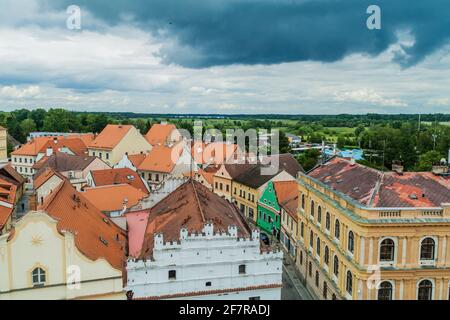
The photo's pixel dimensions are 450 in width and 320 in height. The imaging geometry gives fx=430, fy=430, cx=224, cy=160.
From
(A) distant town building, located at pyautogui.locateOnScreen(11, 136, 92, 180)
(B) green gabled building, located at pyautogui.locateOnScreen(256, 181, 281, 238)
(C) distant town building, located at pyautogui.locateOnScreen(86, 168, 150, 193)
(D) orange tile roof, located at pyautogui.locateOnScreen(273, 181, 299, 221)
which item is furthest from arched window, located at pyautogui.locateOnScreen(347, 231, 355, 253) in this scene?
(A) distant town building, located at pyautogui.locateOnScreen(11, 136, 92, 180)

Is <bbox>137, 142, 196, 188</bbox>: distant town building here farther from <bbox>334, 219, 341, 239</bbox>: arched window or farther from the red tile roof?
the red tile roof

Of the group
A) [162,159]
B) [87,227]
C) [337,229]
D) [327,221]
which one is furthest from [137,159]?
[337,229]

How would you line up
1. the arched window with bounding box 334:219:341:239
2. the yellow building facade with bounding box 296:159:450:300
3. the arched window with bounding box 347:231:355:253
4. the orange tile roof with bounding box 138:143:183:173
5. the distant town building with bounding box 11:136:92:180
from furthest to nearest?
the distant town building with bounding box 11:136:92:180, the orange tile roof with bounding box 138:143:183:173, the arched window with bounding box 334:219:341:239, the arched window with bounding box 347:231:355:253, the yellow building facade with bounding box 296:159:450:300

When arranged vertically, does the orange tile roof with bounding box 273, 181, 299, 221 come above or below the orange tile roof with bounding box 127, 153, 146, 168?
below

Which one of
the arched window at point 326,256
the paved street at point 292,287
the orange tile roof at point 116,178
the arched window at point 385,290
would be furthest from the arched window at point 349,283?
the orange tile roof at point 116,178

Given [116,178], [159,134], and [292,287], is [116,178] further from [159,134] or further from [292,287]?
[159,134]

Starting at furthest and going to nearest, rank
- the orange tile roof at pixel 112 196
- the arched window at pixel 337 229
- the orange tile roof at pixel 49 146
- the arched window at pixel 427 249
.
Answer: the orange tile roof at pixel 49 146 < the orange tile roof at pixel 112 196 < the arched window at pixel 337 229 < the arched window at pixel 427 249

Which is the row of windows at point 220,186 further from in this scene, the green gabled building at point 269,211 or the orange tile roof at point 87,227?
the orange tile roof at point 87,227
